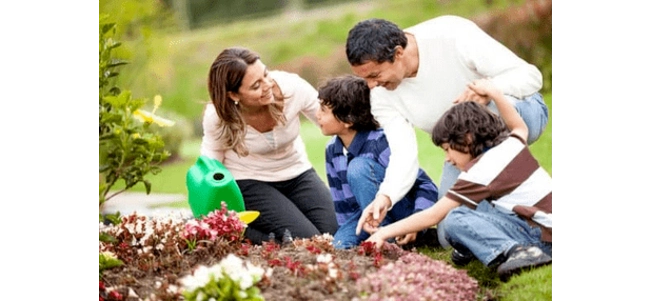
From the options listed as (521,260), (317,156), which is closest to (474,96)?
(521,260)

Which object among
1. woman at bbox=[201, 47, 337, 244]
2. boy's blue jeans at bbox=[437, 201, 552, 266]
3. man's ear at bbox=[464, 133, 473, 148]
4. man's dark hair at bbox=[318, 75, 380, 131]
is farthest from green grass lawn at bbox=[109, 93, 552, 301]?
woman at bbox=[201, 47, 337, 244]

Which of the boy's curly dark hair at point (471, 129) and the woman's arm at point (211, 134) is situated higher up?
the boy's curly dark hair at point (471, 129)

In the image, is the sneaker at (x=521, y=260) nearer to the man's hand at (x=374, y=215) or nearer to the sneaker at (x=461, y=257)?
the sneaker at (x=461, y=257)

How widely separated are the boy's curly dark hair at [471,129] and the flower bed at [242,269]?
43cm

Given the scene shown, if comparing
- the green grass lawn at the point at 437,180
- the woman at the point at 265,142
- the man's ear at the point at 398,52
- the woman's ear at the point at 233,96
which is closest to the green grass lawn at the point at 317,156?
the green grass lawn at the point at 437,180

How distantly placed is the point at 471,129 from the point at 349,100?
82cm

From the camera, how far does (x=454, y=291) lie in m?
2.88

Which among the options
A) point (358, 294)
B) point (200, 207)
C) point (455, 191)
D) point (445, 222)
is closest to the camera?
point (358, 294)

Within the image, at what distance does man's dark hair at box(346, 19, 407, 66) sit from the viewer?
3332 millimetres

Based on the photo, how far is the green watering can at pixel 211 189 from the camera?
12.7 ft

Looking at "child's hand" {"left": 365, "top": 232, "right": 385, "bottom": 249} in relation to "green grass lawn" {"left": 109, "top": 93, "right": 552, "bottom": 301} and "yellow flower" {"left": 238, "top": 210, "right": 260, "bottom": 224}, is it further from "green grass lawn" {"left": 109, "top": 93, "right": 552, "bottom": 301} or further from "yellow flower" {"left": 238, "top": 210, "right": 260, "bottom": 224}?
"yellow flower" {"left": 238, "top": 210, "right": 260, "bottom": 224}
